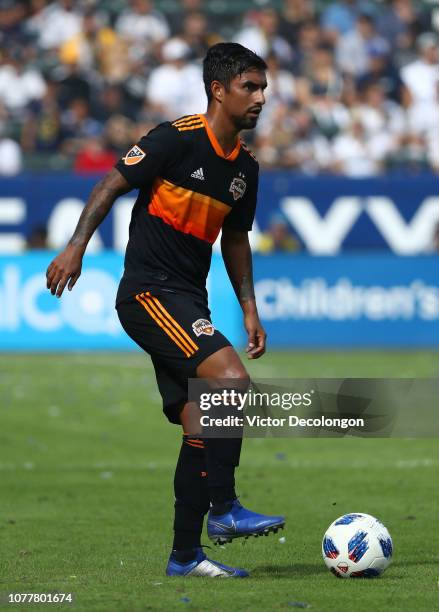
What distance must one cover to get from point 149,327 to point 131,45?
1611 cm

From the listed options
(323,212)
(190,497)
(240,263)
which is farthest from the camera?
(323,212)

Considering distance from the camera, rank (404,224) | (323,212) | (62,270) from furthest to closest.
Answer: (404,224) < (323,212) < (62,270)

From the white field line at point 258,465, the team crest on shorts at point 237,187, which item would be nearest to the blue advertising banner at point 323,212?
the white field line at point 258,465

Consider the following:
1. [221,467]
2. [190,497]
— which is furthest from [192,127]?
[190,497]

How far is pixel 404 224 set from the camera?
2002 cm

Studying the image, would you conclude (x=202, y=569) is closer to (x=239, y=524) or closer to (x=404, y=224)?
(x=239, y=524)

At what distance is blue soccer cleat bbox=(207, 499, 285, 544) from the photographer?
599 centimetres

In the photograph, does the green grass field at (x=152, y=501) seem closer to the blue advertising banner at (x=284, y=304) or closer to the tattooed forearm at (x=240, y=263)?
the tattooed forearm at (x=240, y=263)

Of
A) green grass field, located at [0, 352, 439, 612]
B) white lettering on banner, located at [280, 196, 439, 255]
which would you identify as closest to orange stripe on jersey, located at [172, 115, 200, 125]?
green grass field, located at [0, 352, 439, 612]

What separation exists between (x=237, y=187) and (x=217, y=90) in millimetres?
472

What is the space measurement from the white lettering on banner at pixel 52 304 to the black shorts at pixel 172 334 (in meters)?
11.8

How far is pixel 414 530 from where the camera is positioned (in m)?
7.77

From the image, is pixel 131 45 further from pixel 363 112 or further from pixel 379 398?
pixel 379 398

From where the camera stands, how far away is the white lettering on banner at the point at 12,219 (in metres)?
19.3
